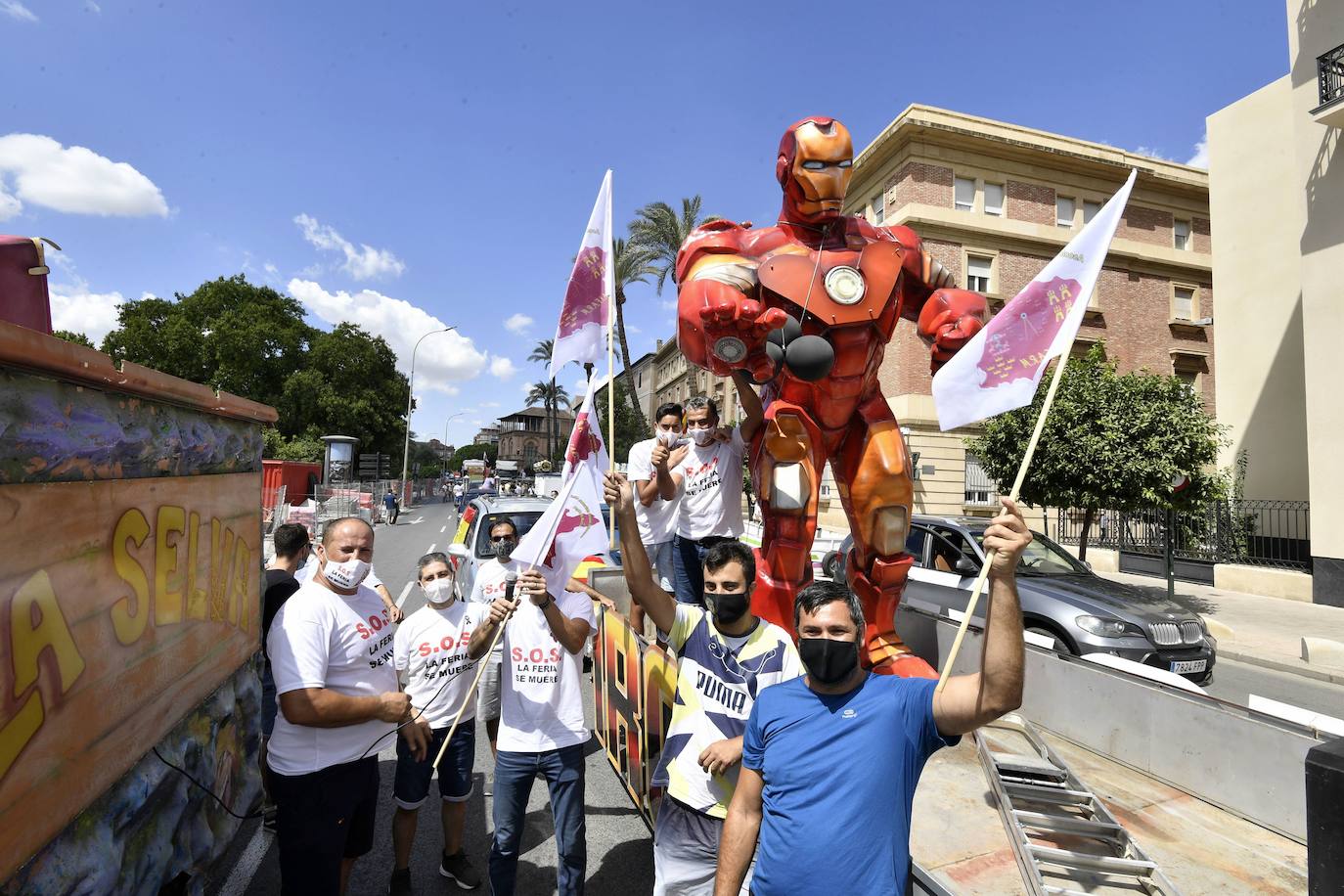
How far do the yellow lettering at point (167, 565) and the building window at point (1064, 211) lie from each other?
25977mm

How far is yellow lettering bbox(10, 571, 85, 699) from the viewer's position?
6.26 ft

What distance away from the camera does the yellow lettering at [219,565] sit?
130 inches

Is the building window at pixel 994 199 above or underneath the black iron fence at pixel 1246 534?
above

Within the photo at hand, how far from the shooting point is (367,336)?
4016cm

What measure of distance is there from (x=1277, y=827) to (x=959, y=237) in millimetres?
21986

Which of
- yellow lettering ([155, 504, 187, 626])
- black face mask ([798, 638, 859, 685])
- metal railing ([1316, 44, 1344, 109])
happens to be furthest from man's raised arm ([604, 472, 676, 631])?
metal railing ([1316, 44, 1344, 109])

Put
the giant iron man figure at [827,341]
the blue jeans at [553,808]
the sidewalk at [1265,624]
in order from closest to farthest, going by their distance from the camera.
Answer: the blue jeans at [553,808]
the giant iron man figure at [827,341]
the sidewalk at [1265,624]

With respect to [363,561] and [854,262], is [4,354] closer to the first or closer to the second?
[363,561]

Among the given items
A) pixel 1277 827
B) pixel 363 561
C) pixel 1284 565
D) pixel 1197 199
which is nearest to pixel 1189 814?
pixel 1277 827

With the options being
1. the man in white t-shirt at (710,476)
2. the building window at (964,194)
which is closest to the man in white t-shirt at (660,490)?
the man in white t-shirt at (710,476)

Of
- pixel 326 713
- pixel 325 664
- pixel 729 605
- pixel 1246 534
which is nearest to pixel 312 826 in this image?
pixel 326 713

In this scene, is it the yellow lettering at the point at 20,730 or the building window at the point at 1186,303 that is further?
the building window at the point at 1186,303

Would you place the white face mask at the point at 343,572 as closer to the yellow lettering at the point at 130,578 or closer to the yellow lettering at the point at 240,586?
the yellow lettering at the point at 130,578

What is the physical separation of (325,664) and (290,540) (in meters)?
2.01
